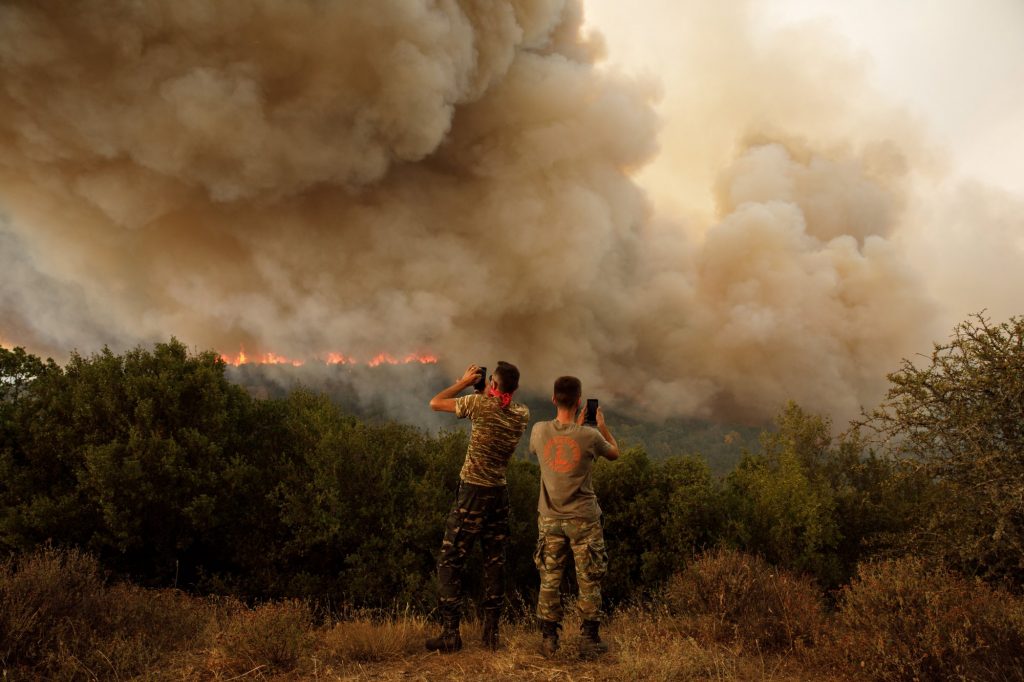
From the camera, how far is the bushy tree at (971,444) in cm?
1215

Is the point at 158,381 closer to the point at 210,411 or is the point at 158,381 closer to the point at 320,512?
the point at 210,411

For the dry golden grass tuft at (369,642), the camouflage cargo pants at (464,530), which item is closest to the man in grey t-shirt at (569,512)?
the camouflage cargo pants at (464,530)

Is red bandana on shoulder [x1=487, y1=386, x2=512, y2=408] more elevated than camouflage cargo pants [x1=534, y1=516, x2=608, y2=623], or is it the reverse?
red bandana on shoulder [x1=487, y1=386, x2=512, y2=408]

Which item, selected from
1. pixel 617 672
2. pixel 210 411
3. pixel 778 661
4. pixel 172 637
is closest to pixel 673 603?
pixel 778 661

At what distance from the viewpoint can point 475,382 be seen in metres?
6.26

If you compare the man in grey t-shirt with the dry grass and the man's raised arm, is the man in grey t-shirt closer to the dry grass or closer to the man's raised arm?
the dry grass

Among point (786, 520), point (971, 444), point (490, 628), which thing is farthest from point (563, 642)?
point (786, 520)

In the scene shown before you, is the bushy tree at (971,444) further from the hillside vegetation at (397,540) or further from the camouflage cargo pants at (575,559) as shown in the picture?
the camouflage cargo pants at (575,559)

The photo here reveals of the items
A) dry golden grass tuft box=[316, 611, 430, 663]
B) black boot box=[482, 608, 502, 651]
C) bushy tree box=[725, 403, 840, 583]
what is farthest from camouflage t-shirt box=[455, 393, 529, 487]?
bushy tree box=[725, 403, 840, 583]

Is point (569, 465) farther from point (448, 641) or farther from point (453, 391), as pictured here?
point (448, 641)

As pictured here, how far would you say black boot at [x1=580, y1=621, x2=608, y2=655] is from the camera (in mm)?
5922

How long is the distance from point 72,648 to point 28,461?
15.4 m

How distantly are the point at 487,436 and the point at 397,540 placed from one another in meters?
12.9

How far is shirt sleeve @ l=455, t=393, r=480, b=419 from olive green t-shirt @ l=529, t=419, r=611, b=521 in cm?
71
